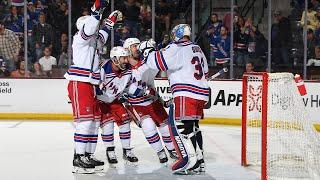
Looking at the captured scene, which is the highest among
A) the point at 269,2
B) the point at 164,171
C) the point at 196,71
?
the point at 269,2

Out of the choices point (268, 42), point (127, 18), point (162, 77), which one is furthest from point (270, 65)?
Answer: point (127, 18)

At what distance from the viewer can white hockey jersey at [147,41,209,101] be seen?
4.17 m

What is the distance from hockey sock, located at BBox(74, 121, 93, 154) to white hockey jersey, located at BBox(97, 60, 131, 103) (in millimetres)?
370

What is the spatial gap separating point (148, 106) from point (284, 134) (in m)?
1.15

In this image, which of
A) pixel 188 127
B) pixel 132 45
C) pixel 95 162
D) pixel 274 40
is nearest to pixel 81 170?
pixel 95 162

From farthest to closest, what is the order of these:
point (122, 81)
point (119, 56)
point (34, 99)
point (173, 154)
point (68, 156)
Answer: point (34, 99)
point (68, 156)
point (173, 154)
point (122, 81)
point (119, 56)

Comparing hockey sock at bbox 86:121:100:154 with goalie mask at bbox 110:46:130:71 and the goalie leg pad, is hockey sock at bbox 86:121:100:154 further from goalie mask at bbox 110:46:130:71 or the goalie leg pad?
the goalie leg pad

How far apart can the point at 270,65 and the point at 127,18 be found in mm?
2549

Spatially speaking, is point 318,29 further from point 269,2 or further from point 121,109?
point 121,109

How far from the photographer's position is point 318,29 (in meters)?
8.77

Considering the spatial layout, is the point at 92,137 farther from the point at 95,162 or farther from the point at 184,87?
the point at 184,87

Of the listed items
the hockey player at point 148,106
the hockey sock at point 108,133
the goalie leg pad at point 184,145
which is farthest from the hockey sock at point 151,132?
the goalie leg pad at point 184,145

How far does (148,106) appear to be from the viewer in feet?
15.5

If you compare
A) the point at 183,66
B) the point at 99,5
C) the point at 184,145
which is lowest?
the point at 184,145
